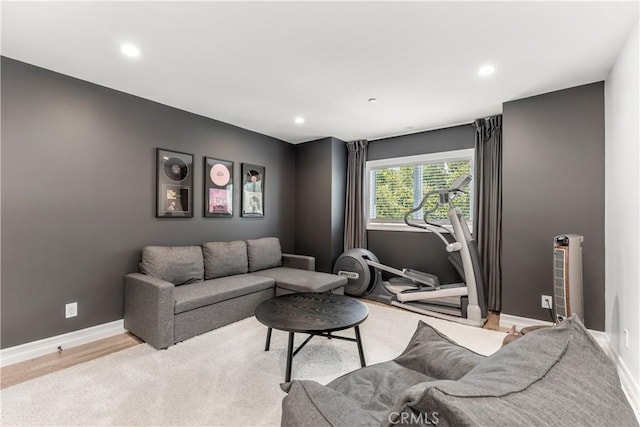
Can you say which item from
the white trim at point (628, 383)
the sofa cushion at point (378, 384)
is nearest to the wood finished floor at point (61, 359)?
the sofa cushion at point (378, 384)

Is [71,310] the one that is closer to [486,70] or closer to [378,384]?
[378,384]

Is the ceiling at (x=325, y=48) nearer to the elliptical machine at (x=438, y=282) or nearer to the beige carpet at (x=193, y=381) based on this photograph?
the elliptical machine at (x=438, y=282)

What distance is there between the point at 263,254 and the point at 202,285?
3.63ft

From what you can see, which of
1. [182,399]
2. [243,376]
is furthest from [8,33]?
[243,376]

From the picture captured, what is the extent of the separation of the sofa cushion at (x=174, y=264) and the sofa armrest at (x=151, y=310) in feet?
0.50

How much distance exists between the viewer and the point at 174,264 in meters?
3.15

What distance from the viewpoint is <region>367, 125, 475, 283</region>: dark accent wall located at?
4.12 meters

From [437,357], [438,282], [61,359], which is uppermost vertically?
[437,357]

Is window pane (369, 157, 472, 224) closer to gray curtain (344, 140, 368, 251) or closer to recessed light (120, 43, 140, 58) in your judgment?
gray curtain (344, 140, 368, 251)

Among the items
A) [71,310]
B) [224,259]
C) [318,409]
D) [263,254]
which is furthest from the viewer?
[263,254]

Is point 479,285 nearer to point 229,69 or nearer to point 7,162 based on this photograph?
point 229,69

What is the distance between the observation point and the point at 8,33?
209 cm

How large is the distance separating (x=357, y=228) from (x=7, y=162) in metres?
4.10

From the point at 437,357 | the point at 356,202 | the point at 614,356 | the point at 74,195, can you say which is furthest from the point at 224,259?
the point at 614,356
